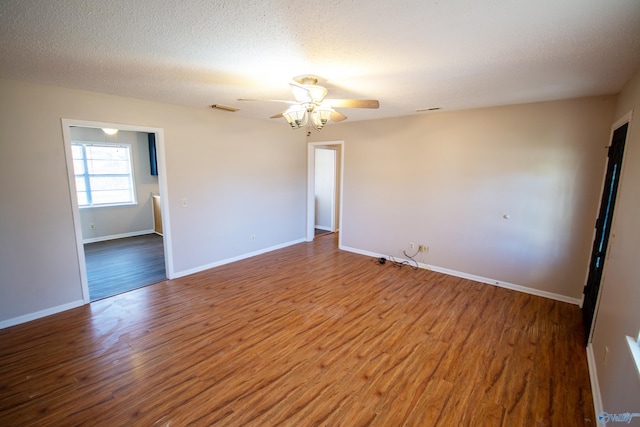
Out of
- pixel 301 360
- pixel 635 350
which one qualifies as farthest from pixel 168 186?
pixel 635 350

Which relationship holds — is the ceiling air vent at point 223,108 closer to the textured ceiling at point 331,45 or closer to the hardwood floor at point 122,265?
the textured ceiling at point 331,45

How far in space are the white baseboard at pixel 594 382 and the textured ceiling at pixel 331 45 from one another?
7.84ft

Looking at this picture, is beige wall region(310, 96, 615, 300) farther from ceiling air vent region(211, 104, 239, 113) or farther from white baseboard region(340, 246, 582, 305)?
ceiling air vent region(211, 104, 239, 113)

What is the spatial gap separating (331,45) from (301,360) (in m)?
2.50

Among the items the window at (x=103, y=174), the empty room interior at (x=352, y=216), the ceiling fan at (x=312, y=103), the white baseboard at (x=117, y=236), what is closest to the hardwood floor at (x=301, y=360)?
the empty room interior at (x=352, y=216)

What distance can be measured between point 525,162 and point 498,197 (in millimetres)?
540

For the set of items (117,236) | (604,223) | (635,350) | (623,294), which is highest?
(604,223)

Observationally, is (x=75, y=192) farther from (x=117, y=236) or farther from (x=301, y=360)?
(x=117, y=236)

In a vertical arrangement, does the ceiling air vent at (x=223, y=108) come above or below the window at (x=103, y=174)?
above

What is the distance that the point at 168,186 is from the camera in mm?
3926

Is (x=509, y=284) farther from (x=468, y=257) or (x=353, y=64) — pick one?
(x=353, y=64)

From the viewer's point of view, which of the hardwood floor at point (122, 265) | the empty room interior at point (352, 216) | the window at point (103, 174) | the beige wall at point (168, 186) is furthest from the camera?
the window at point (103, 174)

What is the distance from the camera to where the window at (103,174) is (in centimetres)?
579

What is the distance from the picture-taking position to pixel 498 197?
3.86 meters
